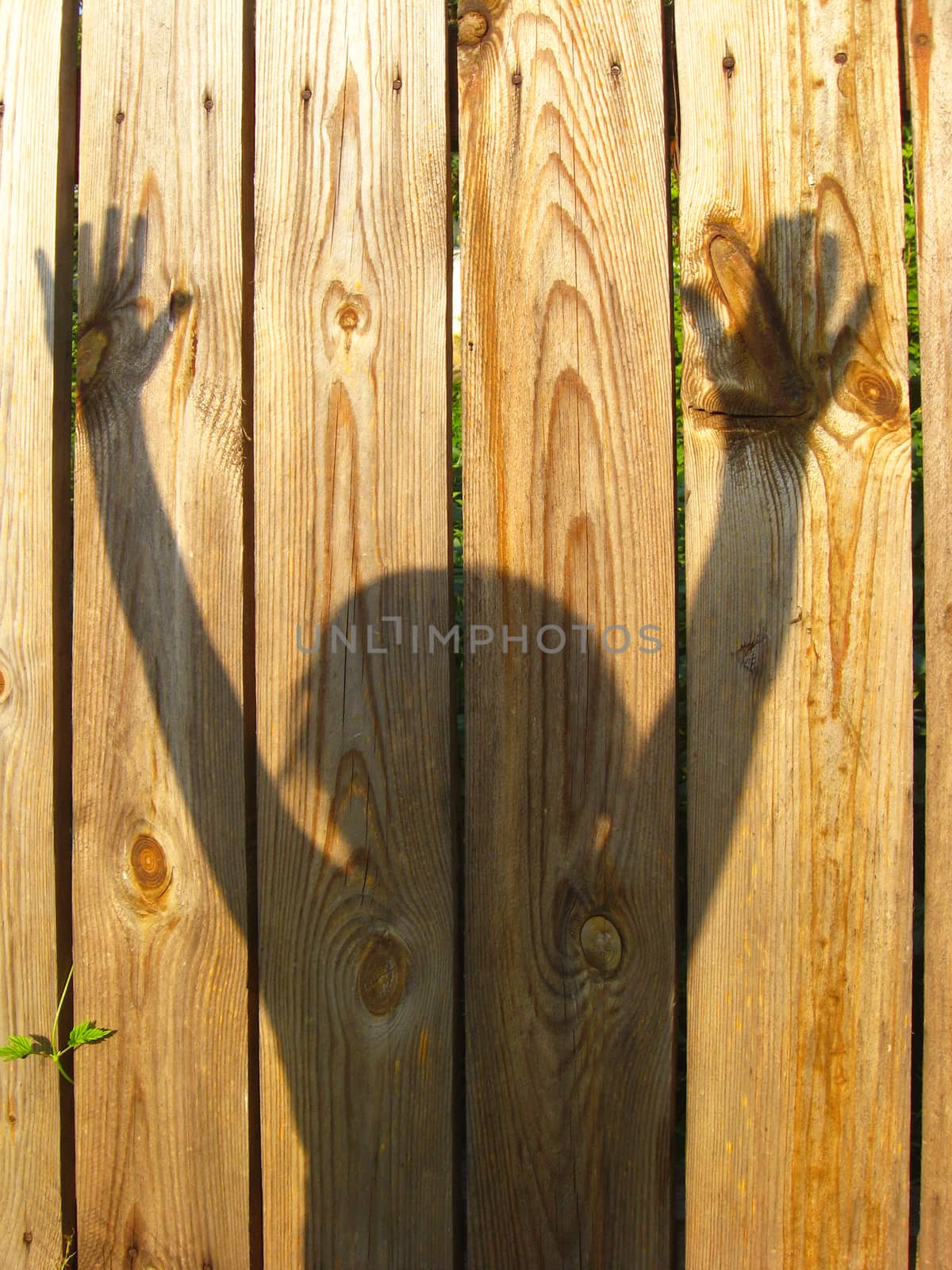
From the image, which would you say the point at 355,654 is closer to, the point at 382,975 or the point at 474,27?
the point at 382,975

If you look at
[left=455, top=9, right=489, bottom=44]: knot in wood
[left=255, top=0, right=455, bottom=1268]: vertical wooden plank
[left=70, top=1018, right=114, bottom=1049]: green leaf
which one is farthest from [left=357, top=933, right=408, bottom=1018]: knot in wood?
[left=455, top=9, right=489, bottom=44]: knot in wood

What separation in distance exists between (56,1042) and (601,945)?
0.93 metres

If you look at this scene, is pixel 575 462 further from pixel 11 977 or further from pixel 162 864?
pixel 11 977

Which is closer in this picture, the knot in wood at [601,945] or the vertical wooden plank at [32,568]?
the knot in wood at [601,945]

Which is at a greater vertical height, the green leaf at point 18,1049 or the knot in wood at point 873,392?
the knot in wood at point 873,392

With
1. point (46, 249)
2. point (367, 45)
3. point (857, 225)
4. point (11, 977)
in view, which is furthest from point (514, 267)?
point (11, 977)

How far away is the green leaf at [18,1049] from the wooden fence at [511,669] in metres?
0.04

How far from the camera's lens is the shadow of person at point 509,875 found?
4.05 feet

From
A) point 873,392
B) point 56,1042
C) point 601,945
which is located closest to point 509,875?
point 601,945

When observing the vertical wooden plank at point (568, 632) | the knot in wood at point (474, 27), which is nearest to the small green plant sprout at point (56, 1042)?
the vertical wooden plank at point (568, 632)

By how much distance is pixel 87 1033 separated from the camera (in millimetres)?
1300

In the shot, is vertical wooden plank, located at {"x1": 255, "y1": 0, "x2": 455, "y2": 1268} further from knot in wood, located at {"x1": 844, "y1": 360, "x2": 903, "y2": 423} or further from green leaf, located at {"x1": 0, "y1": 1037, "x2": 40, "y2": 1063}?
knot in wood, located at {"x1": 844, "y1": 360, "x2": 903, "y2": 423}

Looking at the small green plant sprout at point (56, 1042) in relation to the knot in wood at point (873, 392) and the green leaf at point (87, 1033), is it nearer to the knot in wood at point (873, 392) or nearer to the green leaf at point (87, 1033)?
the green leaf at point (87, 1033)

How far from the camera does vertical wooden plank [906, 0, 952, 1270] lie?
1219 mm
